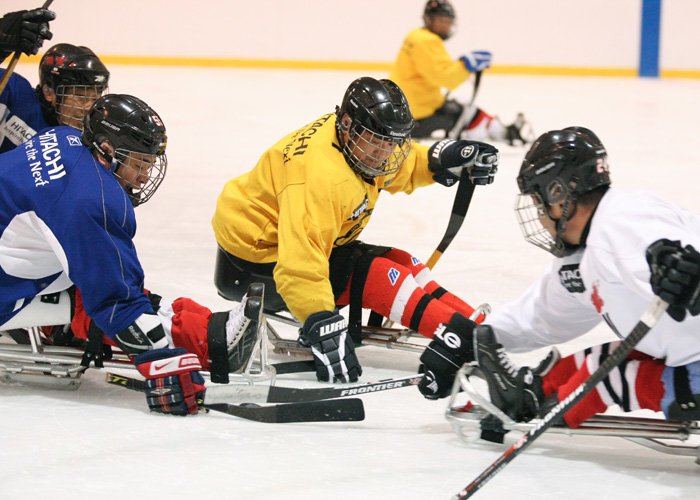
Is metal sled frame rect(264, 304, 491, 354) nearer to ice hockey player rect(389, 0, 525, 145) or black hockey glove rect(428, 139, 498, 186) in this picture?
black hockey glove rect(428, 139, 498, 186)

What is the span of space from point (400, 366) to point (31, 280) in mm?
1311

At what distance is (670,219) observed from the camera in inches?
88.7

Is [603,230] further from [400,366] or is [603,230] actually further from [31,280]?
[31,280]

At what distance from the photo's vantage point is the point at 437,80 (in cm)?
837

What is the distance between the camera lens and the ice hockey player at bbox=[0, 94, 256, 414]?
275cm

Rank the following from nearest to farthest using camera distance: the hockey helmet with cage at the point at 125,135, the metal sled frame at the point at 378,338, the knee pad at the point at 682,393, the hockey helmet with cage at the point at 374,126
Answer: the knee pad at the point at 682,393 < the hockey helmet with cage at the point at 125,135 < the hockey helmet with cage at the point at 374,126 < the metal sled frame at the point at 378,338

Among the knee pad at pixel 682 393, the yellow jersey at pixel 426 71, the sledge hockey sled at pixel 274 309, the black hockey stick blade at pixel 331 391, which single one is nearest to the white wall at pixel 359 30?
the yellow jersey at pixel 426 71

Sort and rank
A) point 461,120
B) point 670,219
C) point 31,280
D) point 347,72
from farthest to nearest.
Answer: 1. point 347,72
2. point 461,120
3. point 31,280
4. point 670,219

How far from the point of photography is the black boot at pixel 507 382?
2543mm

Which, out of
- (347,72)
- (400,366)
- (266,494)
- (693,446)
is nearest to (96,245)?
(266,494)

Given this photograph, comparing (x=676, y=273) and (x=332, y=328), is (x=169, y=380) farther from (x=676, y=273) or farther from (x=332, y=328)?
(x=676, y=273)

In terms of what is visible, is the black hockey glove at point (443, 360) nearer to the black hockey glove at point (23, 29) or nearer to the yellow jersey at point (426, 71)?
the black hockey glove at point (23, 29)

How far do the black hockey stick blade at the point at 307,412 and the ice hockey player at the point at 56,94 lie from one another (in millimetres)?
1565

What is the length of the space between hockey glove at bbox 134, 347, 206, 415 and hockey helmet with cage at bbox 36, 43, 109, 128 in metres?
1.35
